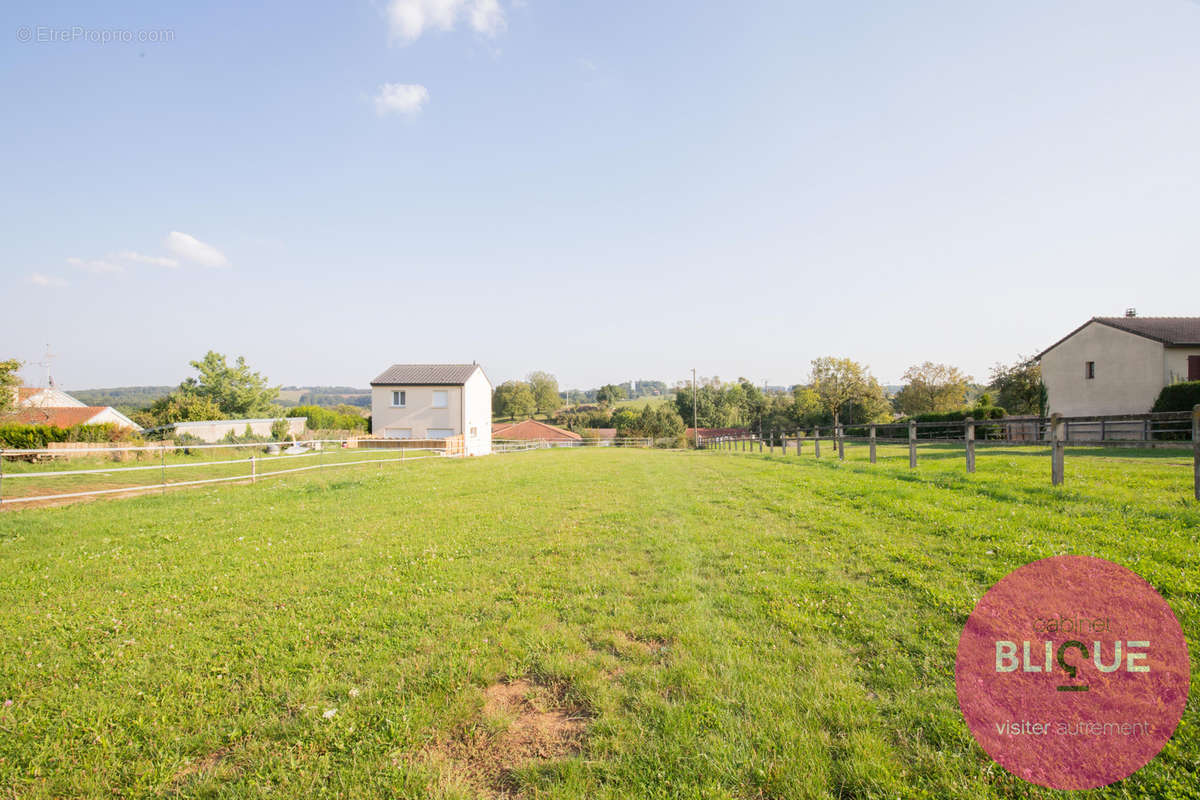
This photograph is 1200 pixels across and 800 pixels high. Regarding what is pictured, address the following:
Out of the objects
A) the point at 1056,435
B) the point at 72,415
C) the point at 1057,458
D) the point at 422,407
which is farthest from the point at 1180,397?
the point at 72,415

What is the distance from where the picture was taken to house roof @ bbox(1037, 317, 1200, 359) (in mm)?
25797

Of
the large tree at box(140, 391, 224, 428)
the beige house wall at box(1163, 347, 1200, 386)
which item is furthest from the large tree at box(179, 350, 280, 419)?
the beige house wall at box(1163, 347, 1200, 386)

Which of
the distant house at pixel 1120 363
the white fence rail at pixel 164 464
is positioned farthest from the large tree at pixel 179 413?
the distant house at pixel 1120 363

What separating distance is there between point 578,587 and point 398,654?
1.96m

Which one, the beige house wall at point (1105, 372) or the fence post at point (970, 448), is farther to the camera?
the beige house wall at point (1105, 372)

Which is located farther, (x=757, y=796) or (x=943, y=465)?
(x=943, y=465)

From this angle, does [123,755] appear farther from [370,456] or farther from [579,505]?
[370,456]

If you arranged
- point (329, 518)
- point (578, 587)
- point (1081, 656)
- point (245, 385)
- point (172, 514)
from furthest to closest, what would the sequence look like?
point (245, 385), point (172, 514), point (329, 518), point (578, 587), point (1081, 656)

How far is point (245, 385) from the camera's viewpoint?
55531 mm

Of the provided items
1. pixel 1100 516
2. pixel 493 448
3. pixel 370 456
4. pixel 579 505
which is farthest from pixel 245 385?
pixel 1100 516

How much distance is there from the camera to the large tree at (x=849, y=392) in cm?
5981

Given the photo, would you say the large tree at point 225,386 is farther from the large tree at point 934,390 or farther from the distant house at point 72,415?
the large tree at point 934,390

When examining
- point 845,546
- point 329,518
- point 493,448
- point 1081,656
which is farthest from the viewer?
point 493,448

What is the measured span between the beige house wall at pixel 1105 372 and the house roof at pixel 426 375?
41.5 meters
